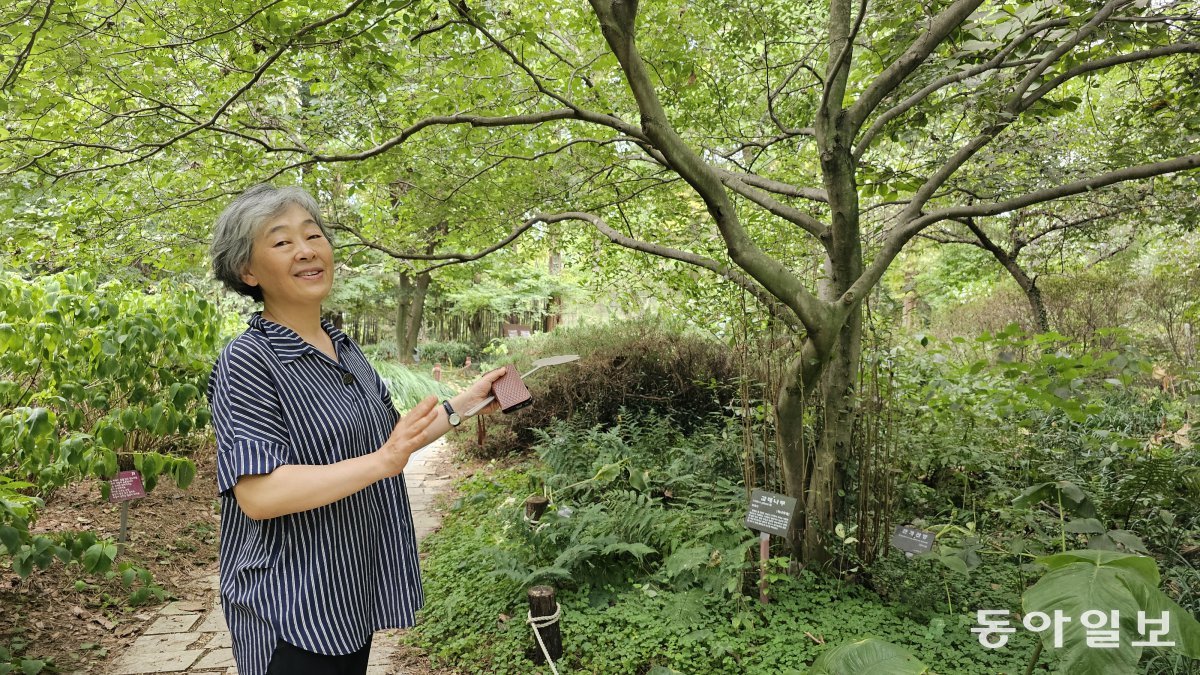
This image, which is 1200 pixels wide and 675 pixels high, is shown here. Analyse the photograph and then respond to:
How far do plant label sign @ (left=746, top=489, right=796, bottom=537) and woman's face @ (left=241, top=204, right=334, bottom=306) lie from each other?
7.07ft

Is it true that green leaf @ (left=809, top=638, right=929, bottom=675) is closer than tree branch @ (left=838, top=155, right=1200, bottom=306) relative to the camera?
Yes

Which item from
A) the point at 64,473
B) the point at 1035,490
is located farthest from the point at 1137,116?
the point at 64,473

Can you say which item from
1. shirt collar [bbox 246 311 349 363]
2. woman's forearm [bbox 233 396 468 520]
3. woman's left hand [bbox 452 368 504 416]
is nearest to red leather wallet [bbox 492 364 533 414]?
woman's left hand [bbox 452 368 504 416]

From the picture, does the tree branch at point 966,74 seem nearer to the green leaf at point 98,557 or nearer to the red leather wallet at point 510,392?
the red leather wallet at point 510,392

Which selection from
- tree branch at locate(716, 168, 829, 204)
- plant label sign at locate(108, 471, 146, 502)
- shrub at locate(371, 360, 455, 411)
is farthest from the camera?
shrub at locate(371, 360, 455, 411)

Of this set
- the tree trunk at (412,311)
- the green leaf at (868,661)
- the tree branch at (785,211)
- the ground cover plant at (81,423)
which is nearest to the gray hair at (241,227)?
the ground cover plant at (81,423)

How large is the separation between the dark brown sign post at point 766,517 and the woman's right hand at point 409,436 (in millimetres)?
1979

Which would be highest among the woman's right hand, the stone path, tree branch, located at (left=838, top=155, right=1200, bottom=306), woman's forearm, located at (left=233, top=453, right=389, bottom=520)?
tree branch, located at (left=838, top=155, right=1200, bottom=306)

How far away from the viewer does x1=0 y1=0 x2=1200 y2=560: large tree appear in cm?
281

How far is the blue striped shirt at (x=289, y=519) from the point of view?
4.64 feet

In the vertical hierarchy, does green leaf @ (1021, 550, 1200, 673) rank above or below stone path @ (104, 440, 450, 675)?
above

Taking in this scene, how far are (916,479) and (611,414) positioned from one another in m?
3.11

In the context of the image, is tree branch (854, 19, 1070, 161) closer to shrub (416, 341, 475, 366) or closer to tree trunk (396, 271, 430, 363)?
tree trunk (396, 271, 430, 363)

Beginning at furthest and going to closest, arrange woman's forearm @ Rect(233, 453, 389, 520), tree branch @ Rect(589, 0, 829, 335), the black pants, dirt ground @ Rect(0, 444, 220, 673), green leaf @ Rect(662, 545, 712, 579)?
dirt ground @ Rect(0, 444, 220, 673)
green leaf @ Rect(662, 545, 712, 579)
tree branch @ Rect(589, 0, 829, 335)
the black pants
woman's forearm @ Rect(233, 453, 389, 520)
